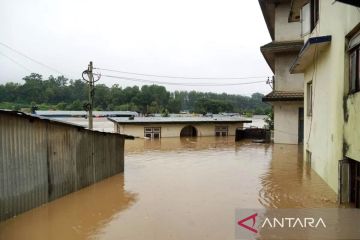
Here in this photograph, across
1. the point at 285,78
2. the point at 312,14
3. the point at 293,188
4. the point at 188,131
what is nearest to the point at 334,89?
the point at 293,188

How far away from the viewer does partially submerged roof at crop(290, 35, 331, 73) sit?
33.6 feet

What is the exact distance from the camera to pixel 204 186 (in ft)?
38.3

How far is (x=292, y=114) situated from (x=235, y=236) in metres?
19.7

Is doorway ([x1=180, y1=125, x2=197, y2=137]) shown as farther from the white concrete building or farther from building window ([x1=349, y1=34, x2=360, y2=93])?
building window ([x1=349, y1=34, x2=360, y2=93])

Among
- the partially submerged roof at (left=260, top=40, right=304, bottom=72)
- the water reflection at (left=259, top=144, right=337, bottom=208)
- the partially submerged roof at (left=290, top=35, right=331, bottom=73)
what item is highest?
the partially submerged roof at (left=260, top=40, right=304, bottom=72)

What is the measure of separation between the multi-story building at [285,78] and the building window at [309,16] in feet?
33.7

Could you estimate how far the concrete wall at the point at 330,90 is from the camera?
8820 millimetres

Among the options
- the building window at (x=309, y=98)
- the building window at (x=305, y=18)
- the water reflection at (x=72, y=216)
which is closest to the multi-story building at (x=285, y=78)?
the building window at (x=309, y=98)

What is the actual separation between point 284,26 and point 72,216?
22.0 meters

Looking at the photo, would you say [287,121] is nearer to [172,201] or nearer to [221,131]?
[221,131]

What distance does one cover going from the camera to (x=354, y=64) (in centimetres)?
820

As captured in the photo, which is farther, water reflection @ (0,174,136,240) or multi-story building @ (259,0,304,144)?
multi-story building @ (259,0,304,144)

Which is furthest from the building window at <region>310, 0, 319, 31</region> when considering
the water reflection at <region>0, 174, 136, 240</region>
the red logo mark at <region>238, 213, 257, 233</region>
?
the water reflection at <region>0, 174, 136, 240</region>

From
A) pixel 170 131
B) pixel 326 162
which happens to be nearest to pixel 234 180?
pixel 326 162
